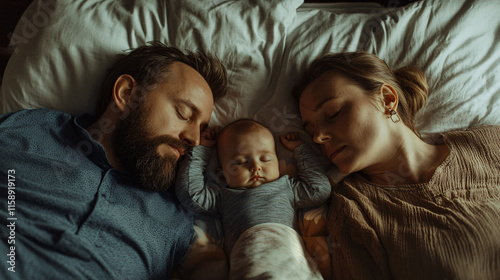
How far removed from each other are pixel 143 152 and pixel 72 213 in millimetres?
328

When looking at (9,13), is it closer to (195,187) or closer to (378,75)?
(195,187)

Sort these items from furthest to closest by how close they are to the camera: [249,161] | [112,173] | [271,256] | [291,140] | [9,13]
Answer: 1. [9,13]
2. [291,140]
3. [249,161]
4. [112,173]
5. [271,256]

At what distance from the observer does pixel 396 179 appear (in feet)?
4.38

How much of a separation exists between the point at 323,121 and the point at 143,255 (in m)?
0.86

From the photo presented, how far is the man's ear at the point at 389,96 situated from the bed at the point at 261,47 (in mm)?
251

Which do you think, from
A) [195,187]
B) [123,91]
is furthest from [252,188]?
[123,91]

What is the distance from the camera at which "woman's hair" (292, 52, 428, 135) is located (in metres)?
1.37

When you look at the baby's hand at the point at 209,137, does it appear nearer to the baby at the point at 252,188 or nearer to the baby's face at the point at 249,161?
the baby at the point at 252,188

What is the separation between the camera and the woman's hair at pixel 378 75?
4.50ft

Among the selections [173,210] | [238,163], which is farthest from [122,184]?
[238,163]

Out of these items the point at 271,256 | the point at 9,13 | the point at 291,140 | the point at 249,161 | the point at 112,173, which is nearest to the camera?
the point at 271,256

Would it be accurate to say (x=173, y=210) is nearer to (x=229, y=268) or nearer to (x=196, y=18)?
(x=229, y=268)

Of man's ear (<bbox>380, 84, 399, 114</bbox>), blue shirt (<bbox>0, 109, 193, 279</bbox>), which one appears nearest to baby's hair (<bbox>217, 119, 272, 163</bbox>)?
blue shirt (<bbox>0, 109, 193, 279</bbox>)

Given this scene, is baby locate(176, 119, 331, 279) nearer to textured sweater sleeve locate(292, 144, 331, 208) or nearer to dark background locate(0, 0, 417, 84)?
textured sweater sleeve locate(292, 144, 331, 208)
